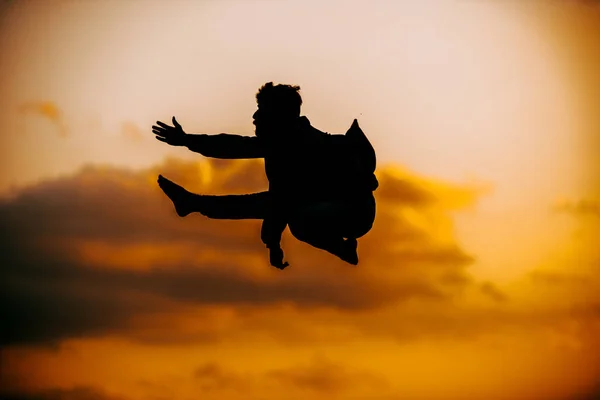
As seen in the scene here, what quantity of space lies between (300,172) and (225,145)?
95 centimetres

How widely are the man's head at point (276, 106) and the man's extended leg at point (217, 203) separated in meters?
1.05

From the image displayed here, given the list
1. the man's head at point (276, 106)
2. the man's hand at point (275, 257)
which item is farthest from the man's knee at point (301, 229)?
the man's head at point (276, 106)

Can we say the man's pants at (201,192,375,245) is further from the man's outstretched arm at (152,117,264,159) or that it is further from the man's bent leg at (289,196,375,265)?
the man's outstretched arm at (152,117,264,159)

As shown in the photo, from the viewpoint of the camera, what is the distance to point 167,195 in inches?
593

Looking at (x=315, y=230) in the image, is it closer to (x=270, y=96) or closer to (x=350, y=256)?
(x=350, y=256)

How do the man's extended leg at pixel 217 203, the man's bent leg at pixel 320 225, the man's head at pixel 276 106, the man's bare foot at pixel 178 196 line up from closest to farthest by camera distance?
the man's head at pixel 276 106 < the man's bent leg at pixel 320 225 < the man's extended leg at pixel 217 203 < the man's bare foot at pixel 178 196

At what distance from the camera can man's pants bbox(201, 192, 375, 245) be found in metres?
14.0

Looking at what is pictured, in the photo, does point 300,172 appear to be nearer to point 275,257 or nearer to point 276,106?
point 276,106

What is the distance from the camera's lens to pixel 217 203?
14.8 metres

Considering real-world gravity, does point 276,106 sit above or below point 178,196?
above

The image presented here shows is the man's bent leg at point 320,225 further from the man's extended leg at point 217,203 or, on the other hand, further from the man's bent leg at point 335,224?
the man's extended leg at point 217,203

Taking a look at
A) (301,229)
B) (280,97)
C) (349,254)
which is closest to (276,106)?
(280,97)

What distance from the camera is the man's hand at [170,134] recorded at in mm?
13945

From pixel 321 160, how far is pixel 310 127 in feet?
1.40
